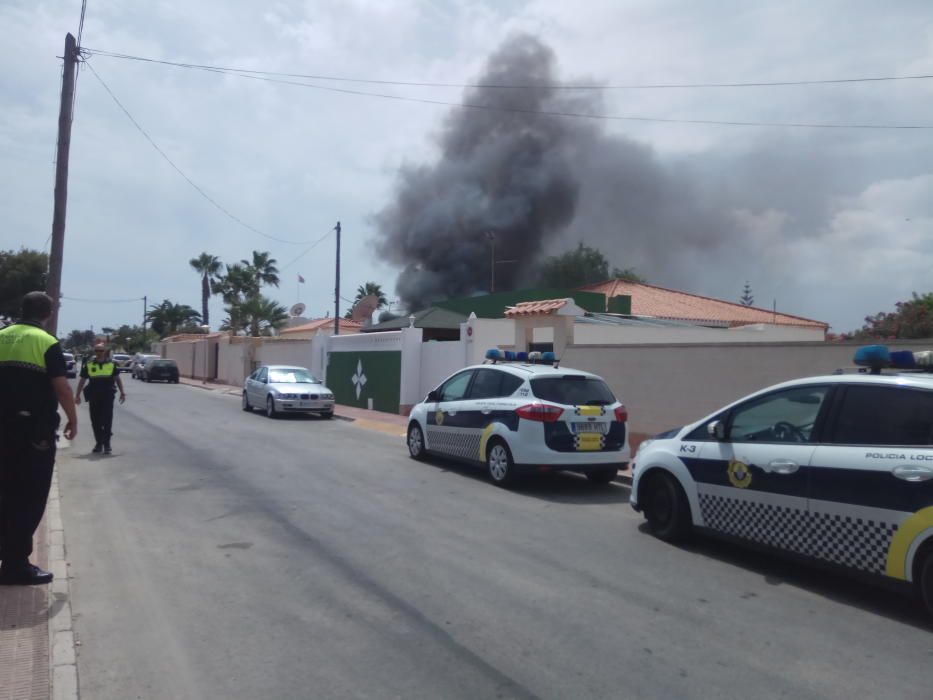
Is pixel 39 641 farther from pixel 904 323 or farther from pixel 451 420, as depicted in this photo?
pixel 904 323

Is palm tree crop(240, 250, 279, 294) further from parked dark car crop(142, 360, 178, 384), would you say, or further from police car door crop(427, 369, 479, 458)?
police car door crop(427, 369, 479, 458)

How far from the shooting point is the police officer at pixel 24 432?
5176 mm

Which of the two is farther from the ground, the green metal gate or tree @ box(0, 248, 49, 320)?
tree @ box(0, 248, 49, 320)

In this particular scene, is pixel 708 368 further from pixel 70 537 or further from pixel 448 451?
pixel 70 537

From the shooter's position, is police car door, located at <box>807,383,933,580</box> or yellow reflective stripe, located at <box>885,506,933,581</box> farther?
police car door, located at <box>807,383,933,580</box>

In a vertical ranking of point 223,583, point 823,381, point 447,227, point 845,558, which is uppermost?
point 447,227

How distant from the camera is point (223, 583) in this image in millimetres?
5844

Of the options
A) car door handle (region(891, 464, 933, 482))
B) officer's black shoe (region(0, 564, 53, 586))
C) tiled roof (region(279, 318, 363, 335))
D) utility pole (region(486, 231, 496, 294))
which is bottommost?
officer's black shoe (region(0, 564, 53, 586))

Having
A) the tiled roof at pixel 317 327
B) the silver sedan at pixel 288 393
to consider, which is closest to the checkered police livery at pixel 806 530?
the silver sedan at pixel 288 393

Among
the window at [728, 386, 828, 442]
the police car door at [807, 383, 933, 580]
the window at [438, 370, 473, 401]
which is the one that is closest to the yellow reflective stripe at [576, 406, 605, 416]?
the window at [438, 370, 473, 401]

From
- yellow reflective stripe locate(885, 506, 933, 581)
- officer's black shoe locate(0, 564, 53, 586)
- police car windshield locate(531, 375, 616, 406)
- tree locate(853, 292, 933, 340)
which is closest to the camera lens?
yellow reflective stripe locate(885, 506, 933, 581)

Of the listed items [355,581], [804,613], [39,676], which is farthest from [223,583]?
[804,613]

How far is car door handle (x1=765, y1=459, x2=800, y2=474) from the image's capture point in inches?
236

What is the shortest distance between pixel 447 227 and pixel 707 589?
42093 millimetres
